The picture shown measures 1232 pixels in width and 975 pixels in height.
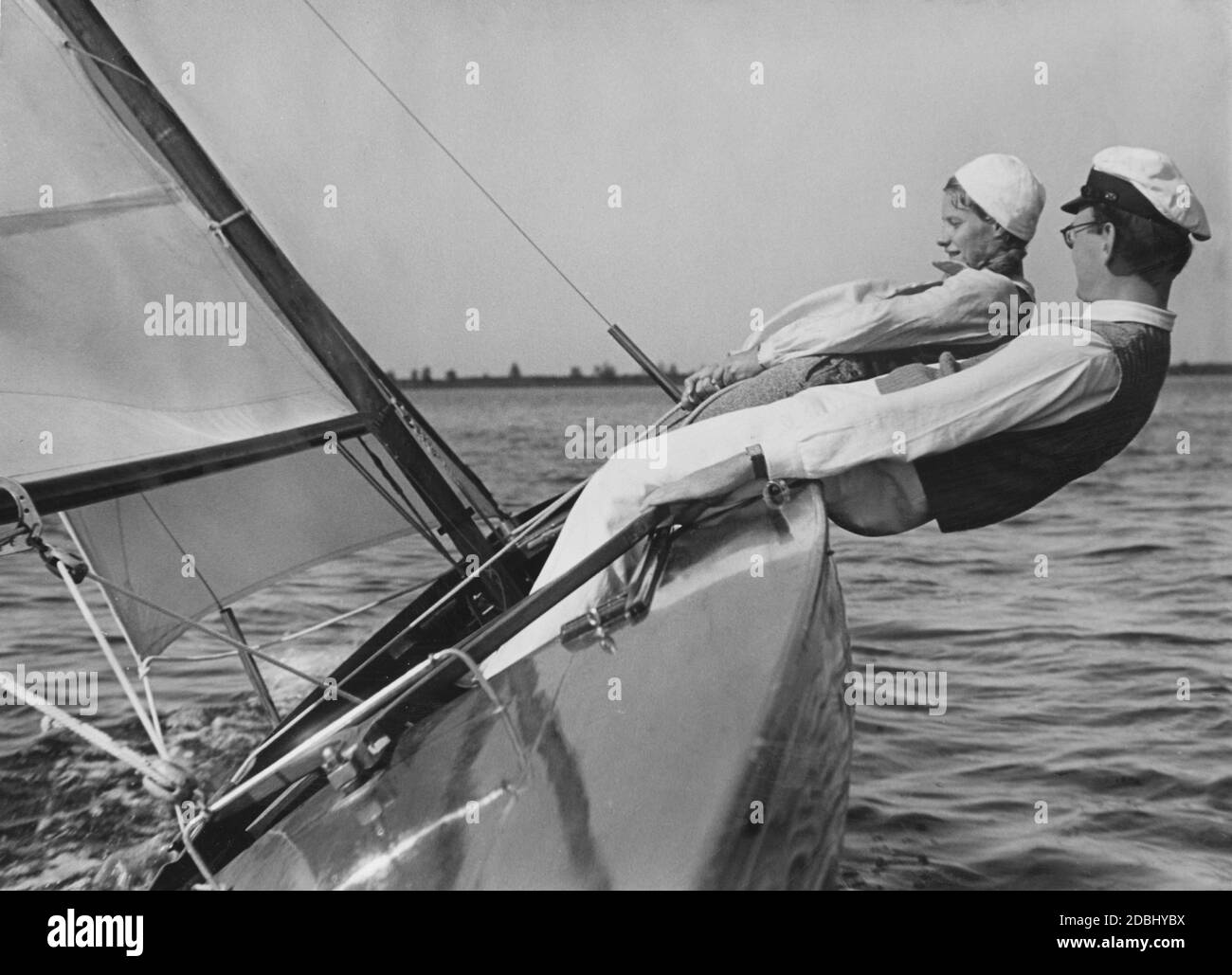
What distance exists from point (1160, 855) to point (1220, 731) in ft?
1.03

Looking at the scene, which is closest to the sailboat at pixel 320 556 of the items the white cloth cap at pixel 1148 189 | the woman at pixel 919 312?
the woman at pixel 919 312

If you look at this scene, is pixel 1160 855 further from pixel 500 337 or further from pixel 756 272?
pixel 500 337

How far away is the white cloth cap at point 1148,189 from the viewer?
1956mm

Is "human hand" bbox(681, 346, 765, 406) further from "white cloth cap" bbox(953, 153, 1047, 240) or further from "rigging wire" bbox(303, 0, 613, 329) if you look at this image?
"rigging wire" bbox(303, 0, 613, 329)

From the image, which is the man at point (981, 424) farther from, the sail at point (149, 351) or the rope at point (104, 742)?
the sail at point (149, 351)

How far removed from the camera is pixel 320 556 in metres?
3.17

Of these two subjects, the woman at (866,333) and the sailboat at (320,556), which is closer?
the sailboat at (320,556)

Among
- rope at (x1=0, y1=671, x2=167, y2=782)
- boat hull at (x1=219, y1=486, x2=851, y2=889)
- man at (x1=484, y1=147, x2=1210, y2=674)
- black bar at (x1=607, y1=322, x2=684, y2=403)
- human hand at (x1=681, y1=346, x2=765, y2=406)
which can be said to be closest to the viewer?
boat hull at (x1=219, y1=486, x2=851, y2=889)

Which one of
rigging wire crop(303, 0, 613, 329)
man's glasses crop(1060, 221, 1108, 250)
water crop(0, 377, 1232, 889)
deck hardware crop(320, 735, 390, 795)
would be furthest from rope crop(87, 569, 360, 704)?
man's glasses crop(1060, 221, 1108, 250)

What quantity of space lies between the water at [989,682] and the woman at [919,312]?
14.3 inches

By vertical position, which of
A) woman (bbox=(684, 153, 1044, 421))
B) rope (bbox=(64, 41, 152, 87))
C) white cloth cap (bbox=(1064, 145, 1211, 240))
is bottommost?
woman (bbox=(684, 153, 1044, 421))

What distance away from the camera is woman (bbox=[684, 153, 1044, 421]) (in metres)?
2.12

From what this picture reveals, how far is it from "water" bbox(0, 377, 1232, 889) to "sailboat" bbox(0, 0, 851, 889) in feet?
0.95
